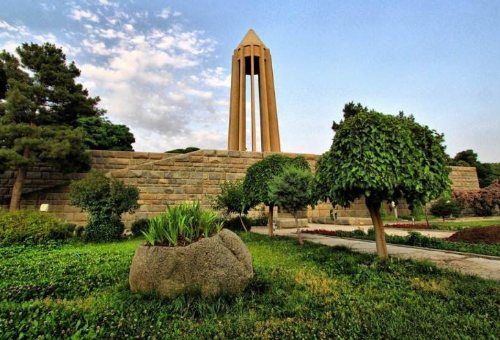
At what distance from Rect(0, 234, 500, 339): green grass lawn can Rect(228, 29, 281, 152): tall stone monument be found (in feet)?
66.9

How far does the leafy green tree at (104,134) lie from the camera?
21281 mm

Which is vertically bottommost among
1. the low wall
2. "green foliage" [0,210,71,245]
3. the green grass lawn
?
the green grass lawn

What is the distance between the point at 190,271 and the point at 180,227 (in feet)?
2.20

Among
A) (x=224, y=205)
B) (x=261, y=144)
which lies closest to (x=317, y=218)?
(x=224, y=205)

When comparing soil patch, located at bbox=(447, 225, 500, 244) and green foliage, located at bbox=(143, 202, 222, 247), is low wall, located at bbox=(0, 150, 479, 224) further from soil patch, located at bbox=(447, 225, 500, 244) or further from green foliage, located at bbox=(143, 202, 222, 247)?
green foliage, located at bbox=(143, 202, 222, 247)

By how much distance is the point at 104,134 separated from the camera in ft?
72.8

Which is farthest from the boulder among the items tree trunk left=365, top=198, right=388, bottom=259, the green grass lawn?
tree trunk left=365, top=198, right=388, bottom=259

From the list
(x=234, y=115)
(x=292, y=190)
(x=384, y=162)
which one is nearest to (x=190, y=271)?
(x=384, y=162)

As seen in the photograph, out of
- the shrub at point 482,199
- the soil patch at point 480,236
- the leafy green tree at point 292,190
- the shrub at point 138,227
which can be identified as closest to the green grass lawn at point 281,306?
the leafy green tree at point 292,190

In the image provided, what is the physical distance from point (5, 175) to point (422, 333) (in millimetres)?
16841

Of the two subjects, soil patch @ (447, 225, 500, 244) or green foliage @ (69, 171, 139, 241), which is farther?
green foliage @ (69, 171, 139, 241)

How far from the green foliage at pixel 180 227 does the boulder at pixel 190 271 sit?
256mm

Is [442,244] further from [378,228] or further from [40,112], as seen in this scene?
[40,112]

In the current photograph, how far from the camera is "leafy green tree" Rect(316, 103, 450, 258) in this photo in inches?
171
